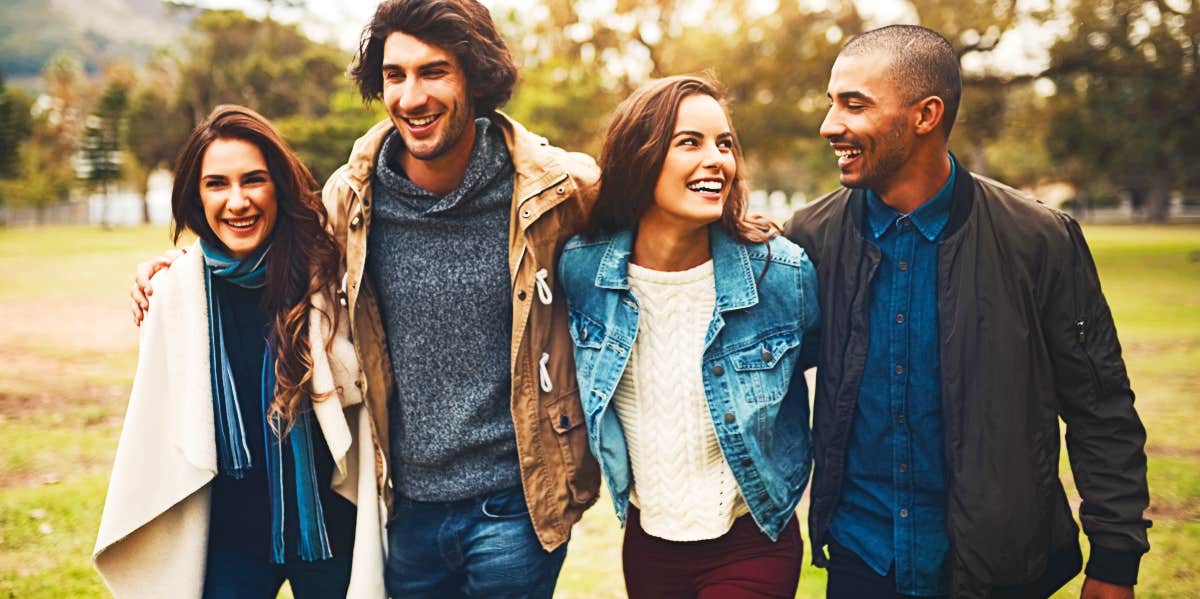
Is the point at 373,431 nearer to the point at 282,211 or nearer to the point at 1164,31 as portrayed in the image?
the point at 282,211

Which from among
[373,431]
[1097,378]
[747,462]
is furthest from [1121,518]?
[373,431]

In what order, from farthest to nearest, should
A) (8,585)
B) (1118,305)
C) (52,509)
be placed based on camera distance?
1. (1118,305)
2. (52,509)
3. (8,585)

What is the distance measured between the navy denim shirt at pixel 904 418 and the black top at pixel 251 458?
1936 mm

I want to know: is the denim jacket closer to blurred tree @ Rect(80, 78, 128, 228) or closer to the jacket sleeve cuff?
the jacket sleeve cuff

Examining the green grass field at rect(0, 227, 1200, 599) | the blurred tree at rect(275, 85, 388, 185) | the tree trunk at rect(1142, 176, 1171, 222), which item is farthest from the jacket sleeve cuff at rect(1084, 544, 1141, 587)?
the tree trunk at rect(1142, 176, 1171, 222)

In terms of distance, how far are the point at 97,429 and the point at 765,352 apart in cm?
745

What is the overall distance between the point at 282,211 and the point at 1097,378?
2.79 meters

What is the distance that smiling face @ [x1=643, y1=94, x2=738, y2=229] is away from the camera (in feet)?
9.41

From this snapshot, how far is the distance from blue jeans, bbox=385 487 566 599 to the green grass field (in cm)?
181

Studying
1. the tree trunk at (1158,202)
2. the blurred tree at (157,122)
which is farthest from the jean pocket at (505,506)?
the blurred tree at (157,122)

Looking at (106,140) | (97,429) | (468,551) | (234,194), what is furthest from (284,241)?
(106,140)

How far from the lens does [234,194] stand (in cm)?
301

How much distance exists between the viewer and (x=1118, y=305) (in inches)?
608

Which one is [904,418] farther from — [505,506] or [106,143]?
[106,143]
